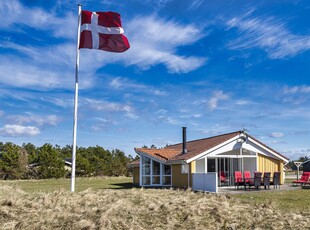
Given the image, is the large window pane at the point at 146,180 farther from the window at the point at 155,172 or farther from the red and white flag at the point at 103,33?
the red and white flag at the point at 103,33

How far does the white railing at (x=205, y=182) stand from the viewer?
70.9 ft

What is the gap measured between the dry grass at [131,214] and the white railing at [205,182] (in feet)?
30.8

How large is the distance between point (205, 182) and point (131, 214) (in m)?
12.7

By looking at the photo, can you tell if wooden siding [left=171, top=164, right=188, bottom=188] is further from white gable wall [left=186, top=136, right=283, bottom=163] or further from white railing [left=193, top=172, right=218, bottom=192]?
white gable wall [left=186, top=136, right=283, bottom=163]

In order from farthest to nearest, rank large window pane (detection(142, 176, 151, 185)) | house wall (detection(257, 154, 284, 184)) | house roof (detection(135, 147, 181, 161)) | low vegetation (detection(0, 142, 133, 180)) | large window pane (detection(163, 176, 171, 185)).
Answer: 1. low vegetation (detection(0, 142, 133, 180))
2. large window pane (detection(142, 176, 151, 185))
3. house roof (detection(135, 147, 181, 161))
4. large window pane (detection(163, 176, 171, 185))
5. house wall (detection(257, 154, 284, 184))

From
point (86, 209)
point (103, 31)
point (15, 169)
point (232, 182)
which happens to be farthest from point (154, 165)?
point (15, 169)

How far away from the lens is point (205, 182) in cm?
2252

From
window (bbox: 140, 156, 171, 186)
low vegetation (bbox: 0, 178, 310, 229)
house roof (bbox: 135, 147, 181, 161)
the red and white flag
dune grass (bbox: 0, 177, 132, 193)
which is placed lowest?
dune grass (bbox: 0, 177, 132, 193)

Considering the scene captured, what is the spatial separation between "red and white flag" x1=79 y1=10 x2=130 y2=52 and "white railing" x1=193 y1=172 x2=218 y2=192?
1055 cm

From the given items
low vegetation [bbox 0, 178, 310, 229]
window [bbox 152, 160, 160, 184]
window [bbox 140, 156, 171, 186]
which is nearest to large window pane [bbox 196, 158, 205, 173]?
window [bbox 140, 156, 171, 186]

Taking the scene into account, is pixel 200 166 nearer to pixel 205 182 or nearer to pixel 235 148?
pixel 235 148

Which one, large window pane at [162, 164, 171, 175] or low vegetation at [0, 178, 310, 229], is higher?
large window pane at [162, 164, 171, 175]

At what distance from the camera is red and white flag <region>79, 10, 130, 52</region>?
562 inches

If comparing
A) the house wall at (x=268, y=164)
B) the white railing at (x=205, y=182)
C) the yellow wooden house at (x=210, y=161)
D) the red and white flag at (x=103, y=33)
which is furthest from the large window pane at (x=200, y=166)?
the red and white flag at (x=103, y=33)
